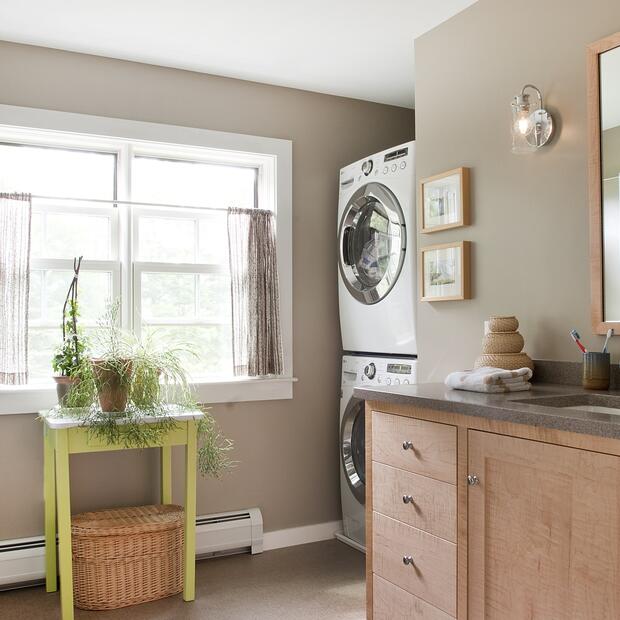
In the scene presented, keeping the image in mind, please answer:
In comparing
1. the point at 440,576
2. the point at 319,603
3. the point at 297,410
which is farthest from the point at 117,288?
the point at 440,576

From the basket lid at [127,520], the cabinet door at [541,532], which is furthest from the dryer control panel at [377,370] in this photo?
the cabinet door at [541,532]

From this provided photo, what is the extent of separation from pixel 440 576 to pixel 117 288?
2.16 metres

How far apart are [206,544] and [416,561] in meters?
1.68

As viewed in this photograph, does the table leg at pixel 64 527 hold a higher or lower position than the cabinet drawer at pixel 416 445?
lower

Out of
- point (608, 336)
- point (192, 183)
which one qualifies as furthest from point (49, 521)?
point (608, 336)

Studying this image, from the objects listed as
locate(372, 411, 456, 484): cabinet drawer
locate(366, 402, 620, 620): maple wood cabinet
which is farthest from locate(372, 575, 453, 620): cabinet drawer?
locate(372, 411, 456, 484): cabinet drawer

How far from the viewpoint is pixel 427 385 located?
2447 millimetres

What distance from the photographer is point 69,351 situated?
10.2 ft

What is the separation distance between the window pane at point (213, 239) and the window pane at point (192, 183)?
8 centimetres

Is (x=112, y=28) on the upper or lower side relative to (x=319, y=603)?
upper

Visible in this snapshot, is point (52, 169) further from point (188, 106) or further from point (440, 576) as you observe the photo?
point (440, 576)

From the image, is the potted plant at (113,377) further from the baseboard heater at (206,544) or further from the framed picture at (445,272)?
the framed picture at (445,272)

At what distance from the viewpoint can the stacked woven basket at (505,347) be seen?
2.40 meters

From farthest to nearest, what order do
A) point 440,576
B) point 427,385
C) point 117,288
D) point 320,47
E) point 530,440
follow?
1. point 117,288
2. point 320,47
3. point 427,385
4. point 440,576
5. point 530,440
